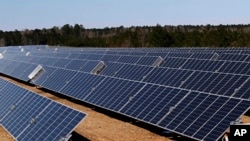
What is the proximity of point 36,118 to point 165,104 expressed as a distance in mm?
4809

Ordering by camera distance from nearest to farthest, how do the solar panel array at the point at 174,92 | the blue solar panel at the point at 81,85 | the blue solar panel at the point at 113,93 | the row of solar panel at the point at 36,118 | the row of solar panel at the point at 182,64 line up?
A: 1. the row of solar panel at the point at 36,118
2. the solar panel array at the point at 174,92
3. the blue solar panel at the point at 113,93
4. the blue solar panel at the point at 81,85
5. the row of solar panel at the point at 182,64

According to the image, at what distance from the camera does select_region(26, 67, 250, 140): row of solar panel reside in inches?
530

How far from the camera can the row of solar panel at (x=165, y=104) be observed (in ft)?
44.1

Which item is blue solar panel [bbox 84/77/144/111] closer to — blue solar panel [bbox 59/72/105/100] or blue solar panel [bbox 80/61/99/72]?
blue solar panel [bbox 59/72/105/100]

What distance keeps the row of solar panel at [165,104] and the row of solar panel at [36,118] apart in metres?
3.69

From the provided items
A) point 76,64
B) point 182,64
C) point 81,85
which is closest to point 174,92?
point 81,85

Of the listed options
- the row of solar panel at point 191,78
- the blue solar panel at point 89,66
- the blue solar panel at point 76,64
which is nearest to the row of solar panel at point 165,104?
the row of solar panel at point 191,78

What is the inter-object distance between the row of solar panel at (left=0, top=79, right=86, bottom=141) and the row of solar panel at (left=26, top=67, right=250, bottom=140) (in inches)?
145

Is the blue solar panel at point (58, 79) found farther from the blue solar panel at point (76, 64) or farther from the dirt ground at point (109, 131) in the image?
the dirt ground at point (109, 131)

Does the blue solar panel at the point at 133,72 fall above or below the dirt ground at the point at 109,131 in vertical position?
above

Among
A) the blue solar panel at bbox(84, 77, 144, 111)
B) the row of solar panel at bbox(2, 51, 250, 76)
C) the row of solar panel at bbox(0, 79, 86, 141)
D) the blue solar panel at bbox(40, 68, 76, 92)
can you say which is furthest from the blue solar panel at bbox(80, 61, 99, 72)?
the row of solar panel at bbox(0, 79, 86, 141)

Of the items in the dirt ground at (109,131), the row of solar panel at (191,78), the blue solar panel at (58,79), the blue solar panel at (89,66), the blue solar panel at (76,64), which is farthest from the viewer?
the blue solar panel at (76,64)

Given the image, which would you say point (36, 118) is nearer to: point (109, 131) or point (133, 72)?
point (109, 131)

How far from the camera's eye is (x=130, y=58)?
35.8 m
